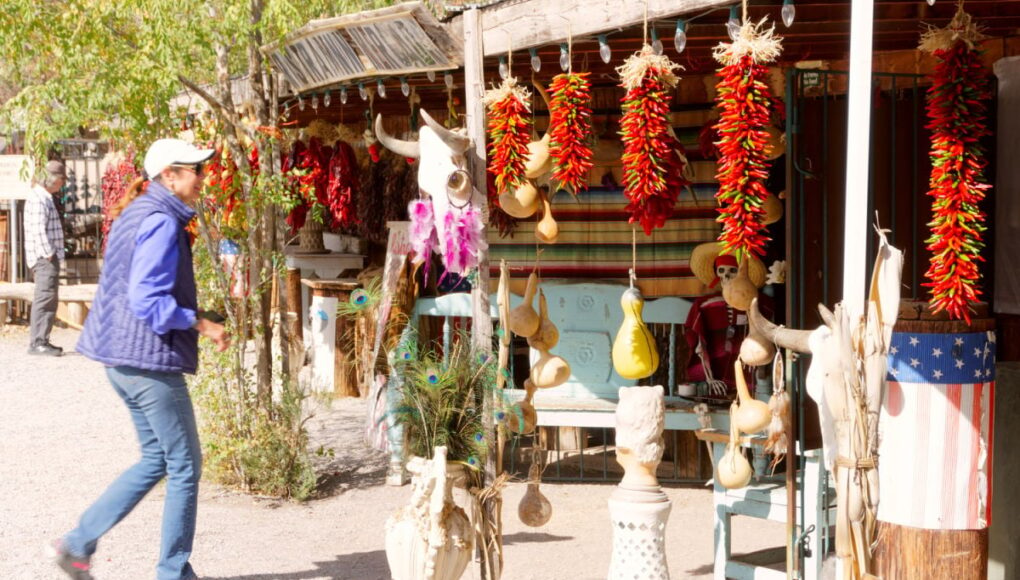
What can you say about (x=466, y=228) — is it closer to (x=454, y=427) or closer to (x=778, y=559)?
(x=454, y=427)

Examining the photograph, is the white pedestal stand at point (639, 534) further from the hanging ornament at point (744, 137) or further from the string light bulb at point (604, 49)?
the string light bulb at point (604, 49)

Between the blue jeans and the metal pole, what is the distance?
2.54m

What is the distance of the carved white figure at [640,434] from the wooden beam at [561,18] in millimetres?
1440

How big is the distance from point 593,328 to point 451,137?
8.17 feet

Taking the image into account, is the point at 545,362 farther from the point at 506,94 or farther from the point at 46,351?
the point at 46,351

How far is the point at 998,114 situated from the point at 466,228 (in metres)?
2.20

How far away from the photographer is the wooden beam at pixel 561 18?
15.0 feet

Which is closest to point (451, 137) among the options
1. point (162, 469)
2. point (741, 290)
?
point (741, 290)

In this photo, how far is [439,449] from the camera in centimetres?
461

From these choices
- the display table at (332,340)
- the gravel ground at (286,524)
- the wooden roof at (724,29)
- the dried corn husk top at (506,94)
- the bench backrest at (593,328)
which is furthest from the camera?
the display table at (332,340)

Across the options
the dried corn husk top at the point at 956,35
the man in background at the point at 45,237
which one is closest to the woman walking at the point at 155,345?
the dried corn husk top at the point at 956,35

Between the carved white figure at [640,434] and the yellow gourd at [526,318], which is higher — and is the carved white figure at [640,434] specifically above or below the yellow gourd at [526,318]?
below

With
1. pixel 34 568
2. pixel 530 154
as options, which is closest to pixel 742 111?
pixel 530 154

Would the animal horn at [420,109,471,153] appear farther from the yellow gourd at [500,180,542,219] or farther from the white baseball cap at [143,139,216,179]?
the white baseball cap at [143,139,216,179]
